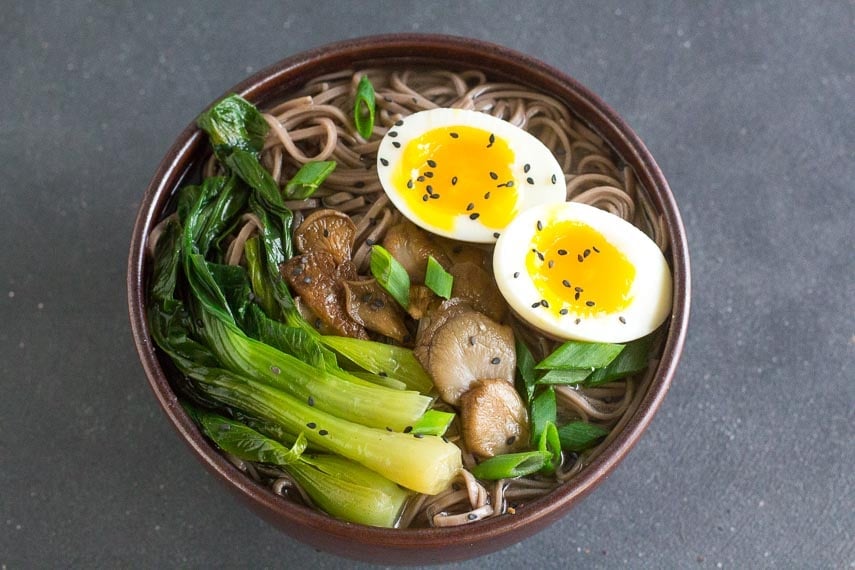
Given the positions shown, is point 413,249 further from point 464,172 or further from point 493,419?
point 493,419

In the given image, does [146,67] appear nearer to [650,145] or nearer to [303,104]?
[303,104]

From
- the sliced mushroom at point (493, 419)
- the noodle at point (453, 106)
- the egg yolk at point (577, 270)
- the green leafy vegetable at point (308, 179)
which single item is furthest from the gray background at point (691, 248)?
the green leafy vegetable at point (308, 179)

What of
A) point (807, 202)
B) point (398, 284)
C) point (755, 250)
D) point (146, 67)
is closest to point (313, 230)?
point (398, 284)

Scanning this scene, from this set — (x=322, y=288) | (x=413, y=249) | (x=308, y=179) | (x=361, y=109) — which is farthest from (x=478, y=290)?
(x=361, y=109)

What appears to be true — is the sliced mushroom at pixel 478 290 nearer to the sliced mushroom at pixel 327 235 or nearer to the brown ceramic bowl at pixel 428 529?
the sliced mushroom at pixel 327 235

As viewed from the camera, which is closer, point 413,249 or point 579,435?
point 579,435

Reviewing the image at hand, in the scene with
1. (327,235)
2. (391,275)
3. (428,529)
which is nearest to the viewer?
(428,529)

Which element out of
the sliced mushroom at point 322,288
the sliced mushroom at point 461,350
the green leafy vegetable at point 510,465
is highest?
the sliced mushroom at point 322,288
